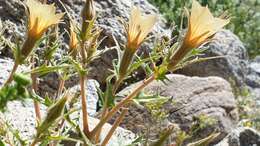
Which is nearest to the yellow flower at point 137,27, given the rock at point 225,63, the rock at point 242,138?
the rock at point 242,138

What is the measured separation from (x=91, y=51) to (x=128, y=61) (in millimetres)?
A: 199

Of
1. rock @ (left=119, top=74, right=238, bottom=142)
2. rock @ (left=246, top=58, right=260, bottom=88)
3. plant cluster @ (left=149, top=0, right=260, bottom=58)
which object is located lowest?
rock @ (left=119, top=74, right=238, bottom=142)

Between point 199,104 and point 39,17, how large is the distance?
4.67 metres

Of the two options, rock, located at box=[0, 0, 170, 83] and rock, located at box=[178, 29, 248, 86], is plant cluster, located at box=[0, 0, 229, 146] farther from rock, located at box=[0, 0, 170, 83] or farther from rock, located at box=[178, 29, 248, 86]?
rock, located at box=[178, 29, 248, 86]

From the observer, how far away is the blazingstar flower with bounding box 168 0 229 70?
139 cm

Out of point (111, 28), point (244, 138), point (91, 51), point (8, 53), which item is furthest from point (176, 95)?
point (91, 51)

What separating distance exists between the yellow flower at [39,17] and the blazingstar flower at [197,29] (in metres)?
0.32

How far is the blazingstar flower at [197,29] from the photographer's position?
4.57ft

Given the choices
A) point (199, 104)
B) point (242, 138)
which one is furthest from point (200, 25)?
point (199, 104)

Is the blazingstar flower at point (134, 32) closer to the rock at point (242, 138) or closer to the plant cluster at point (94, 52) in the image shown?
the plant cluster at point (94, 52)

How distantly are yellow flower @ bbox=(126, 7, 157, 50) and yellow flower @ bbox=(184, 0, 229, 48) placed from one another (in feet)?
0.31

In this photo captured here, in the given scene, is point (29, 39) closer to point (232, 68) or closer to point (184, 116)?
point (184, 116)

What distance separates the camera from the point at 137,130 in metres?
4.99

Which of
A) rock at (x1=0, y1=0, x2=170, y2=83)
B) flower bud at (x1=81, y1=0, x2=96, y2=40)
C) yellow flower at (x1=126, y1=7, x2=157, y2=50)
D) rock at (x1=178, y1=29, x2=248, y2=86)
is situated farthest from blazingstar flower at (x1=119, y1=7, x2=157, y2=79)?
rock at (x1=178, y1=29, x2=248, y2=86)
